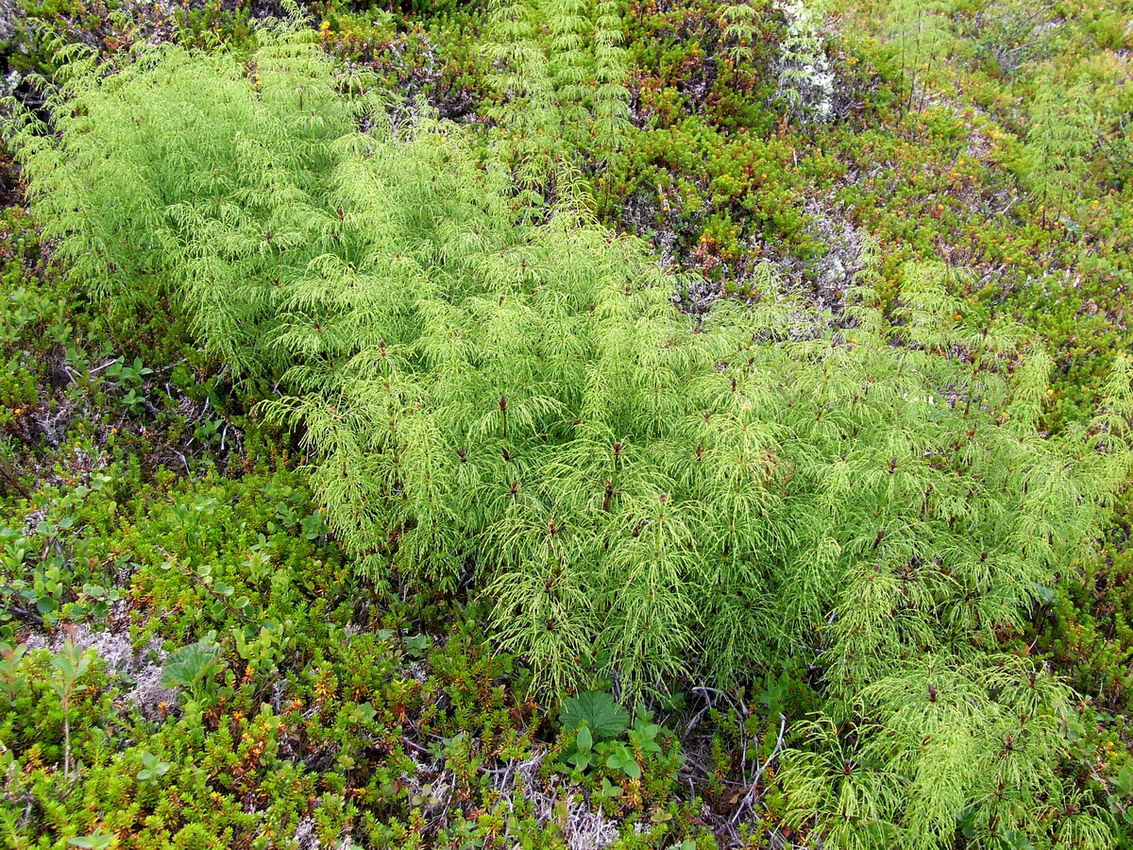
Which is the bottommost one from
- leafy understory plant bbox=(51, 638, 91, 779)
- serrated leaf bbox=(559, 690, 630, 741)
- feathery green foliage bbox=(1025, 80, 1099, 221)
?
serrated leaf bbox=(559, 690, 630, 741)

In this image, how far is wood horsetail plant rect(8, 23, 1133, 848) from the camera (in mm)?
3955

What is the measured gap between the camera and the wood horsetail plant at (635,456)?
13.0 ft

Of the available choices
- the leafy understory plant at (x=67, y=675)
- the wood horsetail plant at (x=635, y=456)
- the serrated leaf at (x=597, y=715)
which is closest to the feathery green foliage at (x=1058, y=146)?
the wood horsetail plant at (x=635, y=456)

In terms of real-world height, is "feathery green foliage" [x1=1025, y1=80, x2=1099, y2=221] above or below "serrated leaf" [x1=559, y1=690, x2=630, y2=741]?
above

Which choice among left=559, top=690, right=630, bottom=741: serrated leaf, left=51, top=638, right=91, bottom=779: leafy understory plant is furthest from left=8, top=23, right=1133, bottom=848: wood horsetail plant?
left=51, top=638, right=91, bottom=779: leafy understory plant

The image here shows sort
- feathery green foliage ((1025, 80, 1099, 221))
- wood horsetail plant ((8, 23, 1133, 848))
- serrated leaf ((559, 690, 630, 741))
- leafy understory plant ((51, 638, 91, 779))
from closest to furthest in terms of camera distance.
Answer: leafy understory plant ((51, 638, 91, 779))
wood horsetail plant ((8, 23, 1133, 848))
serrated leaf ((559, 690, 630, 741))
feathery green foliage ((1025, 80, 1099, 221))

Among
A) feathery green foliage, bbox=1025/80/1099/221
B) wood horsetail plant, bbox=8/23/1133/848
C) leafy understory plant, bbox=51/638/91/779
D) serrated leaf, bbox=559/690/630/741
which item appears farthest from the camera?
feathery green foliage, bbox=1025/80/1099/221

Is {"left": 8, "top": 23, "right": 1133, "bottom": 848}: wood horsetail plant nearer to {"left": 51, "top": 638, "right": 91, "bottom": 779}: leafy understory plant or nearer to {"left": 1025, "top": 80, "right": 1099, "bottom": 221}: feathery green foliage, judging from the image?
{"left": 51, "top": 638, "right": 91, "bottom": 779}: leafy understory plant

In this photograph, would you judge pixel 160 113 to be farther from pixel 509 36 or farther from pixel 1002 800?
pixel 1002 800

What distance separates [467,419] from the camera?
4.48 metres

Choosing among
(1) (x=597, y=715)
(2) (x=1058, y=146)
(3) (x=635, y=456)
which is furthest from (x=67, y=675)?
(2) (x=1058, y=146)

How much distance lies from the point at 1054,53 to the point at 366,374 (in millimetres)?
15350

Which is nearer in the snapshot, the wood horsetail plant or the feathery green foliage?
the wood horsetail plant

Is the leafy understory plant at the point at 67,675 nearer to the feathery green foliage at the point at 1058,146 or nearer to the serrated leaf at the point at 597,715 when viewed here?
the serrated leaf at the point at 597,715
